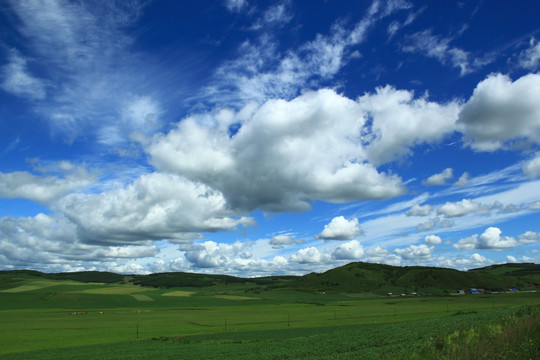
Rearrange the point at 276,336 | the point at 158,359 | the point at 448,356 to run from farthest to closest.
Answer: the point at 276,336 → the point at 158,359 → the point at 448,356

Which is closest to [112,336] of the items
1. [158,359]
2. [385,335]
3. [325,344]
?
[158,359]

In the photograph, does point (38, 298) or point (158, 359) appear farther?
point (38, 298)

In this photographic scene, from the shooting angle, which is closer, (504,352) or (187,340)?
(504,352)

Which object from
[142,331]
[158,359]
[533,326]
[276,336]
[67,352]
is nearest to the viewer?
[533,326]

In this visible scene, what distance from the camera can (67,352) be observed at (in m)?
45.7

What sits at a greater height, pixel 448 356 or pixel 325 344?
pixel 448 356

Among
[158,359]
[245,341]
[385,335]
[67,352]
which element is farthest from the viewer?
[245,341]

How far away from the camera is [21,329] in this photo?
75438mm

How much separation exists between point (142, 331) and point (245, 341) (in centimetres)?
2986

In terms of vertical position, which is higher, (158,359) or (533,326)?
(533,326)

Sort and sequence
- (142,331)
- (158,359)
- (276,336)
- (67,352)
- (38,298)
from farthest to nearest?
(38,298), (142,331), (276,336), (67,352), (158,359)

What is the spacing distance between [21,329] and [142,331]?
2732 centimetres

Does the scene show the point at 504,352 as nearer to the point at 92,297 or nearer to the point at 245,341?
the point at 245,341

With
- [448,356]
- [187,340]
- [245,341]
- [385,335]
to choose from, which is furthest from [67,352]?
[448,356]
